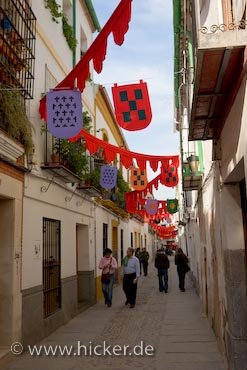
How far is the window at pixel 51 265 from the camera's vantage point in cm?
873

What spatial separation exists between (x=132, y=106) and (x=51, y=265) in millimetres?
3834

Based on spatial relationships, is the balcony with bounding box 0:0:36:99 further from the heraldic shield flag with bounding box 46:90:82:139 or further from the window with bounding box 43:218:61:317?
the window with bounding box 43:218:61:317

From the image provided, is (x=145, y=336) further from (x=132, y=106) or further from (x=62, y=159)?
(x=132, y=106)

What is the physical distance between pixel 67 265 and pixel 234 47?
292 inches

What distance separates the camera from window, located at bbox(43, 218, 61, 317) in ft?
28.7

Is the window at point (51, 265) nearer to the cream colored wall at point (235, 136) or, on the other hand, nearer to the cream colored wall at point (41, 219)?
the cream colored wall at point (41, 219)

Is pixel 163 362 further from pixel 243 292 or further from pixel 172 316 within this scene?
pixel 172 316

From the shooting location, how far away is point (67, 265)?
10305 mm

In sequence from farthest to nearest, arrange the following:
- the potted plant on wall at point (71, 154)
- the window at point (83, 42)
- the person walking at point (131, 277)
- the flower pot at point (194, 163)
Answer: the window at point (83, 42)
the person walking at point (131, 277)
the flower pot at point (194, 163)
the potted plant on wall at point (71, 154)

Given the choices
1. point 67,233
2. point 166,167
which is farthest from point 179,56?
point 67,233

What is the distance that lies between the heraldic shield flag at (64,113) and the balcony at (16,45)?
0.69 meters

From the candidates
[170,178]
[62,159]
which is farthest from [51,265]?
[170,178]

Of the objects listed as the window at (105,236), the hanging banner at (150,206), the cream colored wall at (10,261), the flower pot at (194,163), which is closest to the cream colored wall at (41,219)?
the cream colored wall at (10,261)

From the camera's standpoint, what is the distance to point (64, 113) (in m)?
6.16
